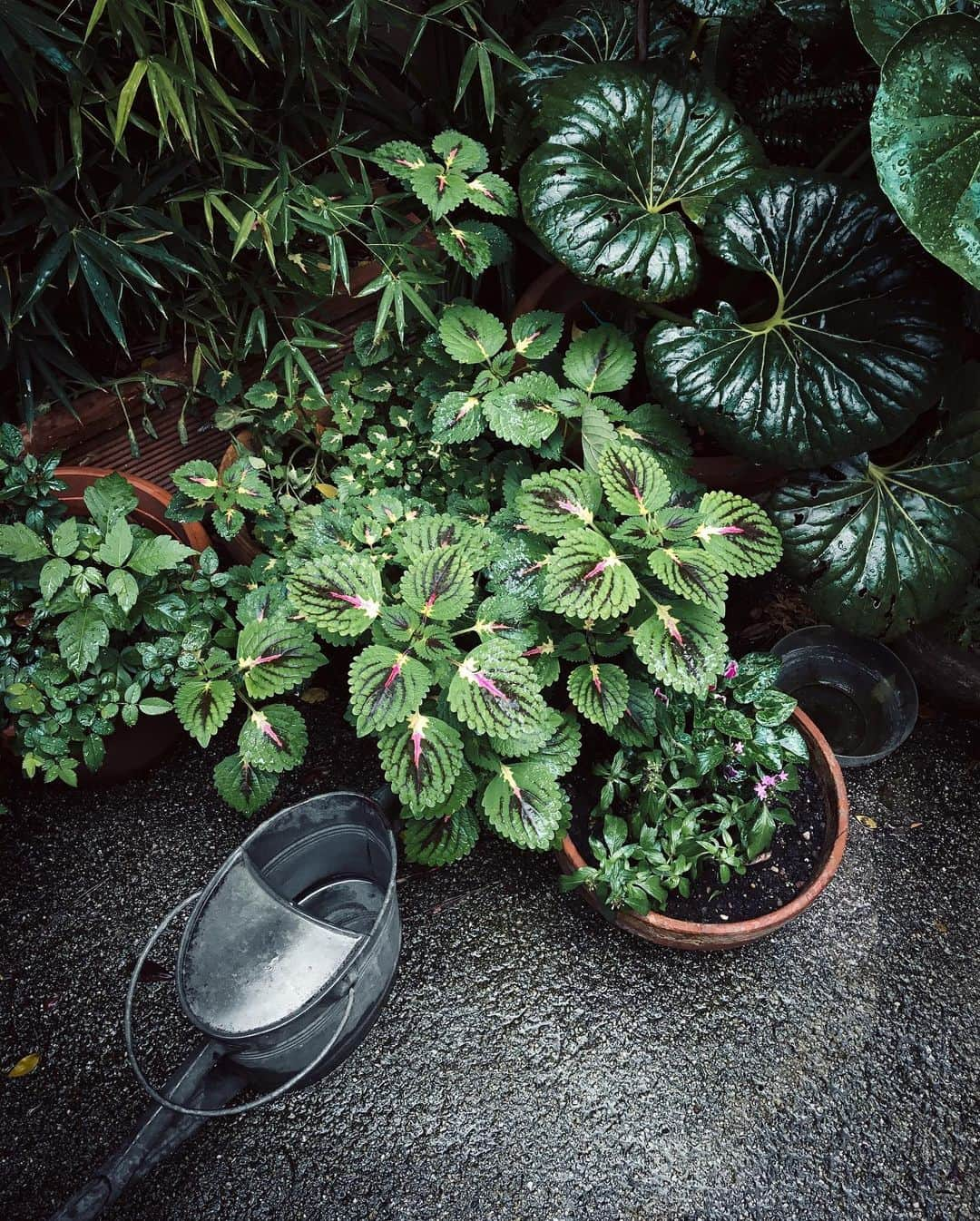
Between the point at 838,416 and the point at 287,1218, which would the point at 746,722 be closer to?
the point at 838,416

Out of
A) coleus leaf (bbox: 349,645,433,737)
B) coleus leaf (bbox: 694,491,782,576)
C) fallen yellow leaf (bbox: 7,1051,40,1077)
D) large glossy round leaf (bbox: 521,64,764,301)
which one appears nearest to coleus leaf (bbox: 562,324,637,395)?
large glossy round leaf (bbox: 521,64,764,301)

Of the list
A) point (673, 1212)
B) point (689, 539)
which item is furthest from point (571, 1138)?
point (689, 539)

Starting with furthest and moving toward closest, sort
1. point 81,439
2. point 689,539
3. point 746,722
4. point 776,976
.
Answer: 1. point 81,439
2. point 776,976
3. point 746,722
4. point 689,539

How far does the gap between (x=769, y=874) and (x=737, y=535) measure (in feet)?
2.36

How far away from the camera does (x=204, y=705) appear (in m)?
1.40

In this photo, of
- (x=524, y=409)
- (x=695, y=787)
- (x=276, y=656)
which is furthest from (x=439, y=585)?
(x=695, y=787)

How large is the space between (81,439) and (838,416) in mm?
1626

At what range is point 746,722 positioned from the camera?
1.54m

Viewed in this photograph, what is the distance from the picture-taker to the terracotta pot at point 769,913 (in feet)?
4.86

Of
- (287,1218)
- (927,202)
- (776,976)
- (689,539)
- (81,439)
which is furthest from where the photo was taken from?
(81,439)

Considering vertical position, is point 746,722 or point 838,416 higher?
point 838,416

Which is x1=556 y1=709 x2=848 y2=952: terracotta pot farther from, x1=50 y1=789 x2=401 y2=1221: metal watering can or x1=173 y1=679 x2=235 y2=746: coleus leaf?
x1=173 y1=679 x2=235 y2=746: coleus leaf

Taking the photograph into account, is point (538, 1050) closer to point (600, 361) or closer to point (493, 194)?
point (600, 361)

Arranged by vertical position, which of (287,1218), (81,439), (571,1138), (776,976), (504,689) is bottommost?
(287,1218)
